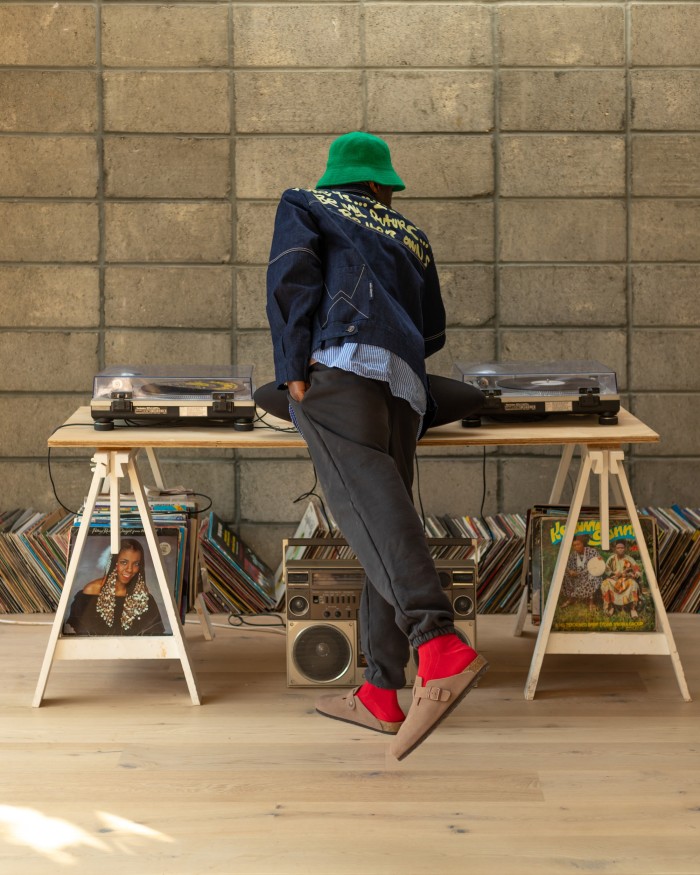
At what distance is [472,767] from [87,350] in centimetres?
197

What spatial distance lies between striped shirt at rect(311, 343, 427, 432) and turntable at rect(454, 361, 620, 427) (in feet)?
1.46

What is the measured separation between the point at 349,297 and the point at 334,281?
5cm

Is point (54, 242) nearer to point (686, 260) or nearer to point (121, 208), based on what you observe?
point (121, 208)

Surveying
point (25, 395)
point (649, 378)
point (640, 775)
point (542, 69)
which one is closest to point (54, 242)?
point (25, 395)

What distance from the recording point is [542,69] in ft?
11.2

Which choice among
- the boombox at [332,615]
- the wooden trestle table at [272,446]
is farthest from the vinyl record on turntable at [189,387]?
the boombox at [332,615]

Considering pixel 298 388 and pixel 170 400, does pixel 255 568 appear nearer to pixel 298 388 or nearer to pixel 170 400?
pixel 170 400

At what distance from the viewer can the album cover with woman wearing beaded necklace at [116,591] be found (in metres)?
2.69

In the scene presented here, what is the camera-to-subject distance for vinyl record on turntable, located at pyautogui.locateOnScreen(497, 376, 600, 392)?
9.09 feet

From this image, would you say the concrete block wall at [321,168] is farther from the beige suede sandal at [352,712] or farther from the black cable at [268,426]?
the beige suede sandal at [352,712]

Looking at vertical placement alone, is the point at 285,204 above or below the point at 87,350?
above

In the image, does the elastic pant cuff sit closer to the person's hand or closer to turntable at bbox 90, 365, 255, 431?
the person's hand

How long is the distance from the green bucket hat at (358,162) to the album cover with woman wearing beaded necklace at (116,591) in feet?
3.43

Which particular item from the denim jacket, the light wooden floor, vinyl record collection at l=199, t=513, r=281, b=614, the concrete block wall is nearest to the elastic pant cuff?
the light wooden floor
